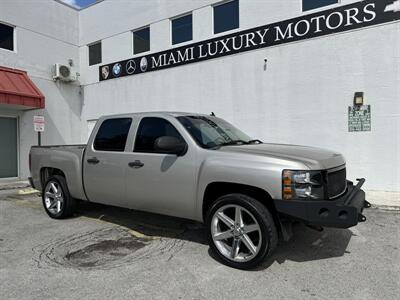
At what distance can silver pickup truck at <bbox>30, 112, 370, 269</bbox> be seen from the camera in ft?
12.2

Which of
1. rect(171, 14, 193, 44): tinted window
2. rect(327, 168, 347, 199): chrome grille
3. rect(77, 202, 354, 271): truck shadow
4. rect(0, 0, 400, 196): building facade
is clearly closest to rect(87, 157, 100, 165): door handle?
rect(77, 202, 354, 271): truck shadow

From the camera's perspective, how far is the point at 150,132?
5.09 m

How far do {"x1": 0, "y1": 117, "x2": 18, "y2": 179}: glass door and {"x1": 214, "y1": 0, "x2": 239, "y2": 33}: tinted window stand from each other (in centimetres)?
875

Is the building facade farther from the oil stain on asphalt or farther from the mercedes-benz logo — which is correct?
the oil stain on asphalt

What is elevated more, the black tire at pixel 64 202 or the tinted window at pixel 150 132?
the tinted window at pixel 150 132

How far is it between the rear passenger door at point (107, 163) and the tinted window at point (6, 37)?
10.1 metres

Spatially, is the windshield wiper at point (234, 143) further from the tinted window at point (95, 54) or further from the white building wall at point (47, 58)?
the tinted window at point (95, 54)

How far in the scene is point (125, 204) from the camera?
207 inches

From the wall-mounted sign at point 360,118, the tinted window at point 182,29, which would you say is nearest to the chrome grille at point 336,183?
the wall-mounted sign at point 360,118

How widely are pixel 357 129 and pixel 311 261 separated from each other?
5790mm

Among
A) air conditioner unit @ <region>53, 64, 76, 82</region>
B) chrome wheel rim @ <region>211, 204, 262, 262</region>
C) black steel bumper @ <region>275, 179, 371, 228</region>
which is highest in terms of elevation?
air conditioner unit @ <region>53, 64, 76, 82</region>

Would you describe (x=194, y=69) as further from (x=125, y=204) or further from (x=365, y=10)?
(x=125, y=204)

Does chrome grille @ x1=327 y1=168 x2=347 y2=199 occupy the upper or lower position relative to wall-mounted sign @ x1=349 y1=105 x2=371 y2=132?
lower

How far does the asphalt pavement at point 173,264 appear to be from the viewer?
346 cm
